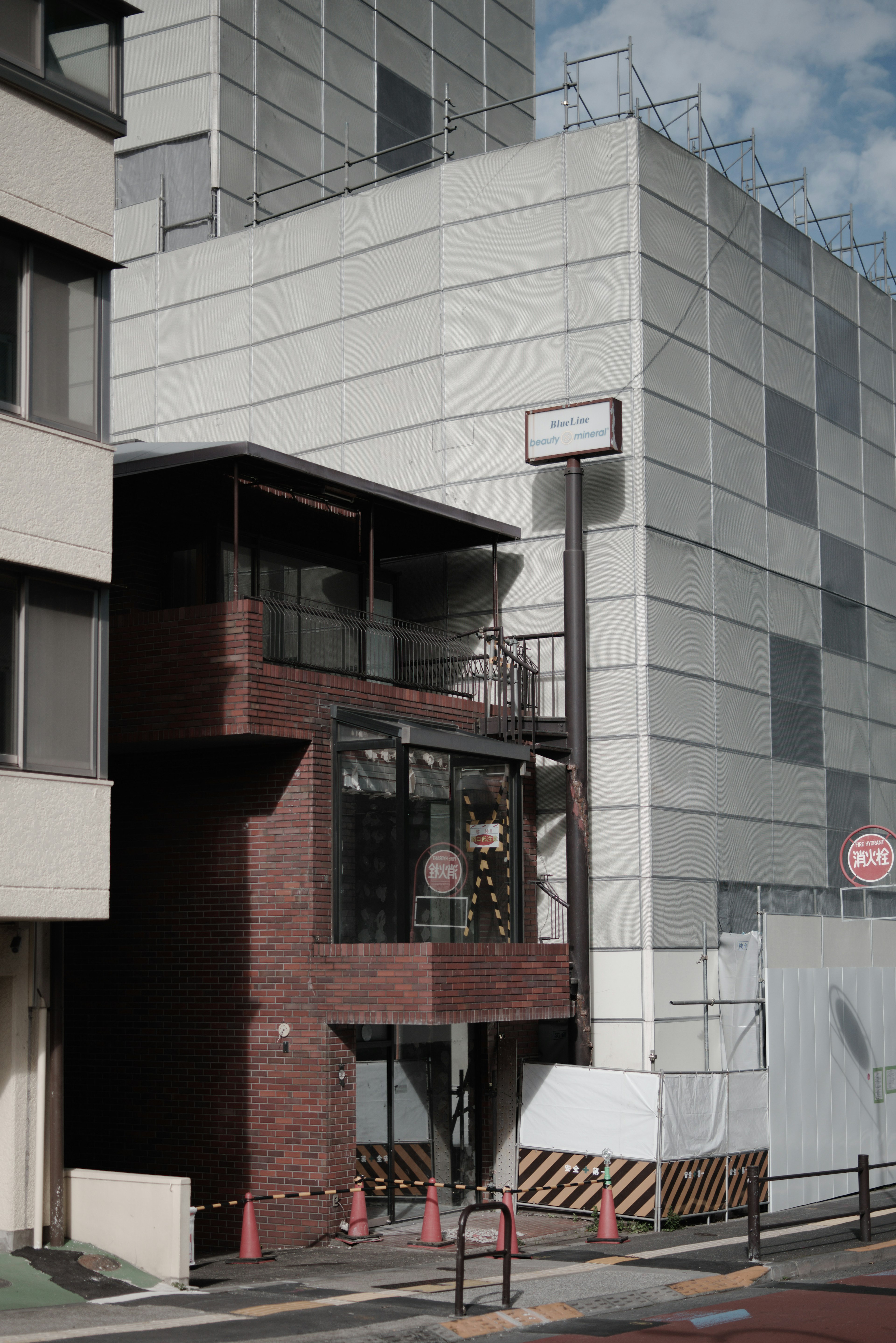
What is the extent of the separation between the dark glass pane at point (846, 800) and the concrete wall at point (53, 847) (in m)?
15.7

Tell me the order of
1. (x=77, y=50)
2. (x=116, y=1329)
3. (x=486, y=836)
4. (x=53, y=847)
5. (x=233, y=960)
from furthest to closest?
(x=486, y=836) → (x=233, y=960) → (x=77, y=50) → (x=53, y=847) → (x=116, y=1329)

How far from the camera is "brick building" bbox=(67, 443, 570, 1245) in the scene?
61.5ft

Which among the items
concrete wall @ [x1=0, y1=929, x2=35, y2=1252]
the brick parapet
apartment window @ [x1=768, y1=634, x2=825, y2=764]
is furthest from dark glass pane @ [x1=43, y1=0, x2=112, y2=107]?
apartment window @ [x1=768, y1=634, x2=825, y2=764]

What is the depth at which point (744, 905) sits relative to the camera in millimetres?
24531

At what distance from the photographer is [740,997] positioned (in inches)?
927

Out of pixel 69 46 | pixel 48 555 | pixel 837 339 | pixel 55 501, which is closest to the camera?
pixel 48 555

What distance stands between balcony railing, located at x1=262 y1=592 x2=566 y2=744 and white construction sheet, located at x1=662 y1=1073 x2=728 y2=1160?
5.34 meters

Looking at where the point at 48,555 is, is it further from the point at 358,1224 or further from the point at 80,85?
the point at 358,1224

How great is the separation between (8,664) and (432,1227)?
8.36 metres

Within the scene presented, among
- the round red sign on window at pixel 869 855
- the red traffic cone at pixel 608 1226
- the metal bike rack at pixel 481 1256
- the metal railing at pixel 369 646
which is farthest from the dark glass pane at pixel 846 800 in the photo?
the metal bike rack at pixel 481 1256

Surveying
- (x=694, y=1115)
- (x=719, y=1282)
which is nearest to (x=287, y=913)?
(x=694, y=1115)

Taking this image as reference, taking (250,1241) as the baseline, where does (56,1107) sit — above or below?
above

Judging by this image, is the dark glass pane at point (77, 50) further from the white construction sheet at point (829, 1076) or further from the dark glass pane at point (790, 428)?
the white construction sheet at point (829, 1076)

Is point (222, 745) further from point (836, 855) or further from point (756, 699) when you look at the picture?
point (836, 855)
